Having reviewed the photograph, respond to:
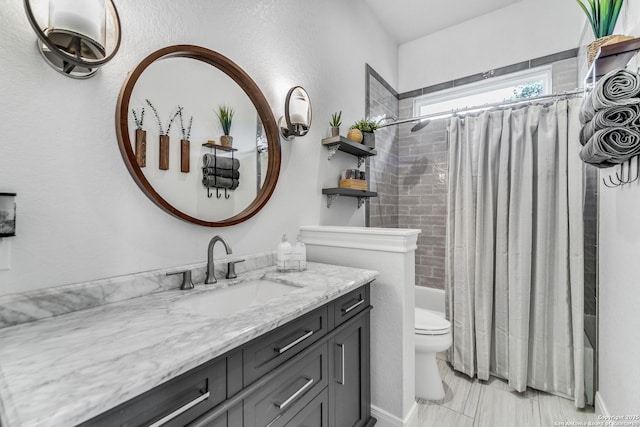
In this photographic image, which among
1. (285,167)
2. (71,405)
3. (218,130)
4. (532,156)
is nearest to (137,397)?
(71,405)

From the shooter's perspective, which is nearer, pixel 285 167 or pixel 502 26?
pixel 285 167

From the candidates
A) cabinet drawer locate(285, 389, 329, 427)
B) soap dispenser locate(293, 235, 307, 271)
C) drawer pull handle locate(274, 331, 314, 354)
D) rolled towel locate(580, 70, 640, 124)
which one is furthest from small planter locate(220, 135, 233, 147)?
rolled towel locate(580, 70, 640, 124)

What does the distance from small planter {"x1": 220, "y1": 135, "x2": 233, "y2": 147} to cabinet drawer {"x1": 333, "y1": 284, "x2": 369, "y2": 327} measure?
94 centimetres

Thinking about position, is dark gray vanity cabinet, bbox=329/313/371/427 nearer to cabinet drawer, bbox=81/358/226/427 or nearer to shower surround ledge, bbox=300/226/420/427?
shower surround ledge, bbox=300/226/420/427

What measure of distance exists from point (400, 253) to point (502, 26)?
267 cm

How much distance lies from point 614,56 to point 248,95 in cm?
171

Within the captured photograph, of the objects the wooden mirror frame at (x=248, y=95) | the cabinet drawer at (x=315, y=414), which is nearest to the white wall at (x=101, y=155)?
the wooden mirror frame at (x=248, y=95)

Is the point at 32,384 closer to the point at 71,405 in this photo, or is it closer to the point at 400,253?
the point at 71,405

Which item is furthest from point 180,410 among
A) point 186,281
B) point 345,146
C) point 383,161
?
point 383,161

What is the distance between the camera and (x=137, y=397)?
59 centimetres

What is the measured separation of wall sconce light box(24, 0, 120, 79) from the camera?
0.87 meters

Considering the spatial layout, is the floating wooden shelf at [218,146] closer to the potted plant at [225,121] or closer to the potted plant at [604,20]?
the potted plant at [225,121]

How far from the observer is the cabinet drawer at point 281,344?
844mm

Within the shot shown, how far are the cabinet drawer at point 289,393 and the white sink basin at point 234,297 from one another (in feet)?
1.07
